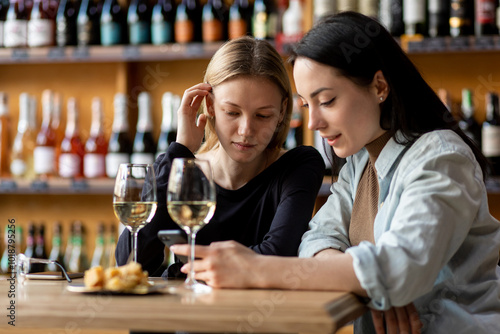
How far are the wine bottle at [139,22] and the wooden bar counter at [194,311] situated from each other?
1686mm

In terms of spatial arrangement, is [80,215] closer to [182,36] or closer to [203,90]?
[182,36]

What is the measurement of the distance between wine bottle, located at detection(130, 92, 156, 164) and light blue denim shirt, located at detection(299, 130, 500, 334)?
1280 millimetres

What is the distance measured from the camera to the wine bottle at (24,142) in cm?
256

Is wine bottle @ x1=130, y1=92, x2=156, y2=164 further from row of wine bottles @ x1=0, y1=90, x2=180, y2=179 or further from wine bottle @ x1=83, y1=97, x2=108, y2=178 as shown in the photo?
wine bottle @ x1=83, y1=97, x2=108, y2=178

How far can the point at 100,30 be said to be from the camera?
2574mm

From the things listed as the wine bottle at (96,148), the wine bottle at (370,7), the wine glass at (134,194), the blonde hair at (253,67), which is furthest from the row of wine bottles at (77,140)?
the wine glass at (134,194)

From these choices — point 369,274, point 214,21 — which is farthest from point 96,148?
point 369,274

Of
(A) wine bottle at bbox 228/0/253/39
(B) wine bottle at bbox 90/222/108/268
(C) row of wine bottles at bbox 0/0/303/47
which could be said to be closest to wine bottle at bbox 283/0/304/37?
(C) row of wine bottles at bbox 0/0/303/47

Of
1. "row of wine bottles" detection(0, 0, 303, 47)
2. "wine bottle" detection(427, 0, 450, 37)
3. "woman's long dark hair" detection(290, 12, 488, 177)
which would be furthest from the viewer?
"row of wine bottles" detection(0, 0, 303, 47)

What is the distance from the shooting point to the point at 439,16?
2205 millimetres

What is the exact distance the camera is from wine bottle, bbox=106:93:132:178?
2428 millimetres

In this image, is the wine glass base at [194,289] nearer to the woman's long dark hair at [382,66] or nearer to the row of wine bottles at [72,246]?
the woman's long dark hair at [382,66]

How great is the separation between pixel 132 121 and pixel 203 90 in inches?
48.0

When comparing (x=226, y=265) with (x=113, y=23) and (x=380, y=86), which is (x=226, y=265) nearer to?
(x=380, y=86)
